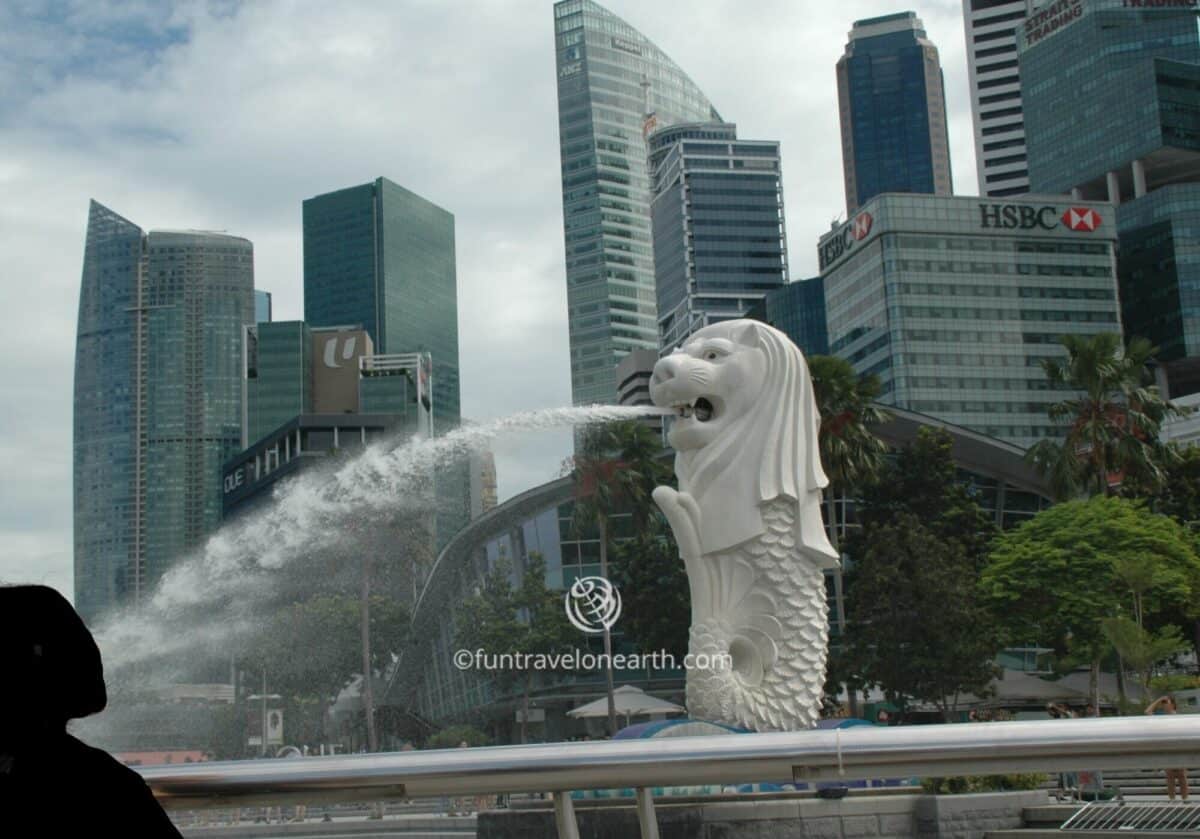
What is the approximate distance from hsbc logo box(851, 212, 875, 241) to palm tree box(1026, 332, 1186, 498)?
158 feet

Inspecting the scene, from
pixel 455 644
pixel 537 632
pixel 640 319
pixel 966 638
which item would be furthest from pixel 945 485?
pixel 640 319

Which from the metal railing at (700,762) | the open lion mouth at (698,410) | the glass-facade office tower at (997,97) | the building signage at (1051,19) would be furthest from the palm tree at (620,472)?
Result: the glass-facade office tower at (997,97)

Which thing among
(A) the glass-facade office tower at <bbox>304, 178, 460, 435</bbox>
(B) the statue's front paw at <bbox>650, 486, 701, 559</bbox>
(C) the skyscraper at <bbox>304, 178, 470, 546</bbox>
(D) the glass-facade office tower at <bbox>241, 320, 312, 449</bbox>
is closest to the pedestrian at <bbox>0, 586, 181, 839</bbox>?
(B) the statue's front paw at <bbox>650, 486, 701, 559</bbox>

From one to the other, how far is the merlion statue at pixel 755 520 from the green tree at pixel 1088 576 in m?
21.1

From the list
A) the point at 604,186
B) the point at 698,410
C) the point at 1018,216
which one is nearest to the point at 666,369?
the point at 698,410

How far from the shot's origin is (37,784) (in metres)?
1.56

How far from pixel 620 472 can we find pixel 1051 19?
9081 centimetres

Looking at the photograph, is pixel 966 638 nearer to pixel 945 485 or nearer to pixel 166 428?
pixel 945 485

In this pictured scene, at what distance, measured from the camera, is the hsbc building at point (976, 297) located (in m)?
85.9

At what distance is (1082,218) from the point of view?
89.2 meters

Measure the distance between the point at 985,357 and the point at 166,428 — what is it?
93722 mm

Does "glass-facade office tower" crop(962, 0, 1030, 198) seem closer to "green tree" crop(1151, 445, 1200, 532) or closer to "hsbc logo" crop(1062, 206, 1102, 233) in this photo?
"hsbc logo" crop(1062, 206, 1102, 233)

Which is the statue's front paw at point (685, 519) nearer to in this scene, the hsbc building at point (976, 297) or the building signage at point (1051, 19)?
the hsbc building at point (976, 297)

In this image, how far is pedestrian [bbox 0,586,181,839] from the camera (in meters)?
1.56
